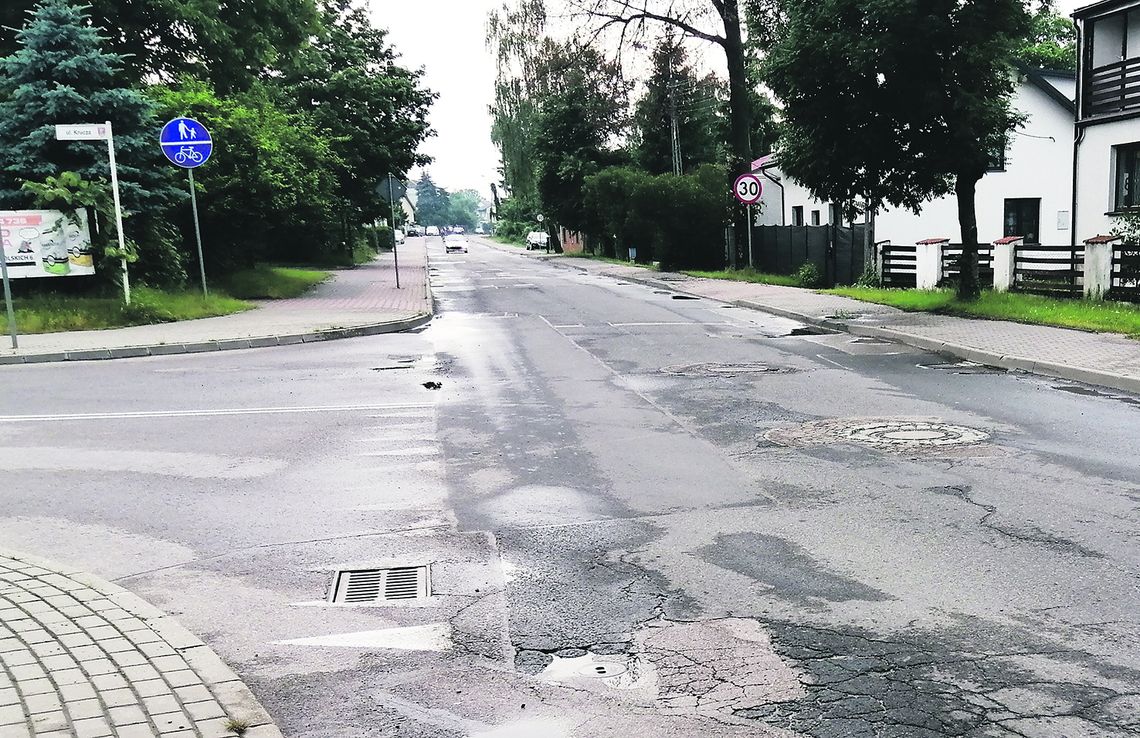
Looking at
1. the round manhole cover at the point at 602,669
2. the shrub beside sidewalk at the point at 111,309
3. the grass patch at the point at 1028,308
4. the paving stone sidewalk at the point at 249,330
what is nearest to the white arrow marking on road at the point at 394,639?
the round manhole cover at the point at 602,669

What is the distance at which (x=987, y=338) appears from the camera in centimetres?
1450

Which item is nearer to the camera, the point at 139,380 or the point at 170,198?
the point at 139,380

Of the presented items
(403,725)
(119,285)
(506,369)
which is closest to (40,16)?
(119,285)

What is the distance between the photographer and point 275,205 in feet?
76.0

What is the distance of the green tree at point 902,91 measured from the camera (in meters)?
17.1

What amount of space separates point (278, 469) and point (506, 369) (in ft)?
18.4

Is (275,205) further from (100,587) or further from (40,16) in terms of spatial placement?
(100,587)

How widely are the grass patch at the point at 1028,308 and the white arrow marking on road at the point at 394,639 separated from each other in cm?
1268

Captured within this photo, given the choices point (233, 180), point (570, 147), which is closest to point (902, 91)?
point (233, 180)

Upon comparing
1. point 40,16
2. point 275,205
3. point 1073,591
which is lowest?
point 1073,591

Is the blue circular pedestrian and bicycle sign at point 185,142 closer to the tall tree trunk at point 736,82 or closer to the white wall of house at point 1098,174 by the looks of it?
the tall tree trunk at point 736,82

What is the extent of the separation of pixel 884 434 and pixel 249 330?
12058mm

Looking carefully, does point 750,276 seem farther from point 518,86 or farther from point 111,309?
point 518,86

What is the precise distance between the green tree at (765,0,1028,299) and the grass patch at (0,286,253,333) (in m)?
12.2
